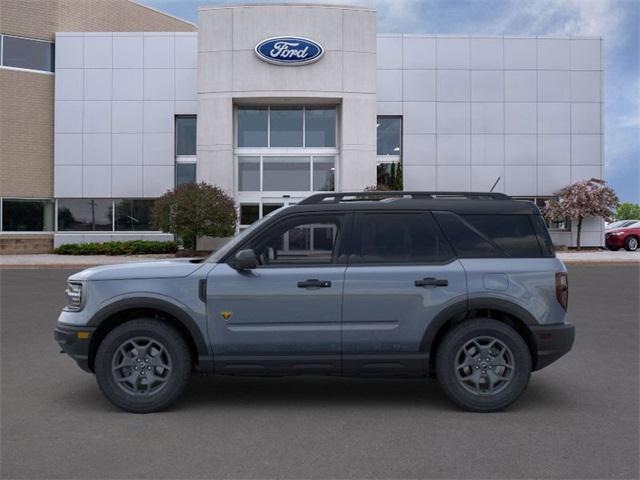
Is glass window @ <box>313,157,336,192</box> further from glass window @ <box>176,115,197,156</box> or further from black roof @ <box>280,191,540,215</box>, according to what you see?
black roof @ <box>280,191,540,215</box>

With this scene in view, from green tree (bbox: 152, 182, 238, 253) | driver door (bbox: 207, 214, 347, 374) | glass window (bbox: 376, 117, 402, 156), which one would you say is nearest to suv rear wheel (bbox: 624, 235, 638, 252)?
glass window (bbox: 376, 117, 402, 156)

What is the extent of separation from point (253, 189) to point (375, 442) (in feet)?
83.8

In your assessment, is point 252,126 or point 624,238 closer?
point 252,126

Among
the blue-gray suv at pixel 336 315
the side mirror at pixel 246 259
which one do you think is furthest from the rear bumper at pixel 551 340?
the side mirror at pixel 246 259

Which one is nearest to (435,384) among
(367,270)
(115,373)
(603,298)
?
(367,270)

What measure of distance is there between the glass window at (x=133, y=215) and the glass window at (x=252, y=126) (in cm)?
581

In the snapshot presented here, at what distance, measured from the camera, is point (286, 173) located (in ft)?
96.8

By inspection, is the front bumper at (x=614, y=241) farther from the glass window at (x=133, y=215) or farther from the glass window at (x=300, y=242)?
the glass window at (x=300, y=242)

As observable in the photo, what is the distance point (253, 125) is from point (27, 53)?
11.8 metres

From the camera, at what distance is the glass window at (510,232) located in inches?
213

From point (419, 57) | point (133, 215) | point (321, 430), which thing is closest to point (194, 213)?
point (133, 215)

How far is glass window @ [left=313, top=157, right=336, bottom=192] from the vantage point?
29516 mm

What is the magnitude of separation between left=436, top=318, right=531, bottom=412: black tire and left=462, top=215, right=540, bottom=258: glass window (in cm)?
69

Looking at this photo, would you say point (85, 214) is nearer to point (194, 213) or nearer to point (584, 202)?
point (194, 213)
